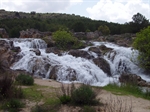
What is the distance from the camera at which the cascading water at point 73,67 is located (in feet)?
50.5

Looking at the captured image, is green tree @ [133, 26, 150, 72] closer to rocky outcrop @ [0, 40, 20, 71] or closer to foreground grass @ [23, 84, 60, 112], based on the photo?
rocky outcrop @ [0, 40, 20, 71]

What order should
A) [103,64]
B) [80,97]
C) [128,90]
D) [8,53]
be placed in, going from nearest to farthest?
[80,97]
[128,90]
[8,53]
[103,64]

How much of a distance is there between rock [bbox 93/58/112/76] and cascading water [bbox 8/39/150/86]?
0.39 m

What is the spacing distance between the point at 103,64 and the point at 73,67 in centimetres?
306

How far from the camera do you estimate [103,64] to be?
18469mm

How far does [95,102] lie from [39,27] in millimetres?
35860

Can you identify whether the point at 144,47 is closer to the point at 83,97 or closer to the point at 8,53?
the point at 8,53

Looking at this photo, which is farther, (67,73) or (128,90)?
(67,73)

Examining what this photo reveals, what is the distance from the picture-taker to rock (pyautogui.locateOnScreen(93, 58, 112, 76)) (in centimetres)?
1795

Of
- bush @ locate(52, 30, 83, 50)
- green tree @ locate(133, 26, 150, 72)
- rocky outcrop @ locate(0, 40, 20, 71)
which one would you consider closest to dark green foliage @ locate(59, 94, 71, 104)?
rocky outcrop @ locate(0, 40, 20, 71)

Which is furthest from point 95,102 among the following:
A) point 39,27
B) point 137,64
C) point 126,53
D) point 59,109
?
point 39,27

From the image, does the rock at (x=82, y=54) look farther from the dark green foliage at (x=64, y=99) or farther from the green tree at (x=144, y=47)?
the dark green foliage at (x=64, y=99)

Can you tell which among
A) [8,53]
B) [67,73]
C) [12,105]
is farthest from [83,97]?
[8,53]

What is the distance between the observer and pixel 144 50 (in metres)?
17.0
